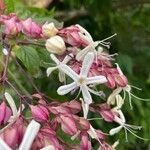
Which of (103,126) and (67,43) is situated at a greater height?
(67,43)

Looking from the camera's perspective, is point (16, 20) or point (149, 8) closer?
point (16, 20)

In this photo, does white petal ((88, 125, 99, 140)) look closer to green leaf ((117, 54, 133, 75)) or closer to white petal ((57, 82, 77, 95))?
white petal ((57, 82, 77, 95))

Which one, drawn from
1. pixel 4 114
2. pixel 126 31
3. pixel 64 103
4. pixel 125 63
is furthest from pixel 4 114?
pixel 126 31

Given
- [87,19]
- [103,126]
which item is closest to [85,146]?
[103,126]

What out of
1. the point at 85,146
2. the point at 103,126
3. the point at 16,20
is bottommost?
the point at 103,126

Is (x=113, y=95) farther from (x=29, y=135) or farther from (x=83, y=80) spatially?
(x=29, y=135)

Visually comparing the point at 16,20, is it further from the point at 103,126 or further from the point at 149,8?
the point at 149,8

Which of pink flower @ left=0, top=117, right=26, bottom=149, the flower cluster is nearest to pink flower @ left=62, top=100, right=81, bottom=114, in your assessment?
the flower cluster
